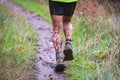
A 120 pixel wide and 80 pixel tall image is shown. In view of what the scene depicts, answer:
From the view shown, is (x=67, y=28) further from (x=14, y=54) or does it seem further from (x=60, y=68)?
(x=14, y=54)

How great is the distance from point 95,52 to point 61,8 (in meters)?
1.36

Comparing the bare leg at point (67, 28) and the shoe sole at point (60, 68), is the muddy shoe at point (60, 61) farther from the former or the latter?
the bare leg at point (67, 28)

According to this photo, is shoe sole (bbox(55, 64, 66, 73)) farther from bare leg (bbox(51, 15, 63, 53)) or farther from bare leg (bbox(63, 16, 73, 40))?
bare leg (bbox(63, 16, 73, 40))

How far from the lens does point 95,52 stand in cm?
693

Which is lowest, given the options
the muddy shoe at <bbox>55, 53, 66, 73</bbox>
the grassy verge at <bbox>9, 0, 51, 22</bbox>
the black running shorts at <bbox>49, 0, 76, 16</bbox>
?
the grassy verge at <bbox>9, 0, 51, 22</bbox>

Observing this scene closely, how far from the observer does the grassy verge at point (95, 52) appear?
5.27 meters

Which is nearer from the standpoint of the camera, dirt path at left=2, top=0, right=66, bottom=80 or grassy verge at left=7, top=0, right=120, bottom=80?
grassy verge at left=7, top=0, right=120, bottom=80

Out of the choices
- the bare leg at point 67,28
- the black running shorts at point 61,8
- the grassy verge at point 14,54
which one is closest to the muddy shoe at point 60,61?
the bare leg at point 67,28

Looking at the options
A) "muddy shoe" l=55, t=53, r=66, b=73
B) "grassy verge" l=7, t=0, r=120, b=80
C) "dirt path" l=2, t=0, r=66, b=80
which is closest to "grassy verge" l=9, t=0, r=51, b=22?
"dirt path" l=2, t=0, r=66, b=80

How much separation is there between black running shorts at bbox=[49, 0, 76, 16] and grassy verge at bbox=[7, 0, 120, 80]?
3.28 feet

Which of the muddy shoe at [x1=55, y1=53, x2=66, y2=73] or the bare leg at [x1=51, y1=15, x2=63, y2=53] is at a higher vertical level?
the bare leg at [x1=51, y1=15, x2=63, y2=53]

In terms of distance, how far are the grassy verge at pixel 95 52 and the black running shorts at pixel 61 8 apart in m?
1.00

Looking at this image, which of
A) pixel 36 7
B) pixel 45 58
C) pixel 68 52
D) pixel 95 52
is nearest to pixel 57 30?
pixel 68 52

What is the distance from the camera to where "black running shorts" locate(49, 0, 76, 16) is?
6.01m
